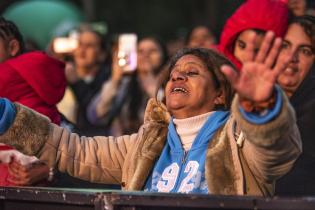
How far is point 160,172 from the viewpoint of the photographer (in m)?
4.66

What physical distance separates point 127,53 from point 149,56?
1.39 meters

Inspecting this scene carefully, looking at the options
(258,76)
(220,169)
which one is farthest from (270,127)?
(220,169)

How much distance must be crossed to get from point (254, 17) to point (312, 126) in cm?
115

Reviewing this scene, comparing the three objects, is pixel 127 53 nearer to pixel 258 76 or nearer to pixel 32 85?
pixel 32 85

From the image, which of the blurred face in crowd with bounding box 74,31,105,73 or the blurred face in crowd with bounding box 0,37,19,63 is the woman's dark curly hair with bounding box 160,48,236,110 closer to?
the blurred face in crowd with bounding box 0,37,19,63

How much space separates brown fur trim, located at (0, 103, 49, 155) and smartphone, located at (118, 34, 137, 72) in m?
3.02

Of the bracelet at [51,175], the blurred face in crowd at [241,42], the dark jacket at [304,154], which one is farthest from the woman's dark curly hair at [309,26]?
the bracelet at [51,175]

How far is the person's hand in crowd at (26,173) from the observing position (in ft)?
17.2

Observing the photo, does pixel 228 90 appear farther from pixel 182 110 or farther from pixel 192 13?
pixel 192 13

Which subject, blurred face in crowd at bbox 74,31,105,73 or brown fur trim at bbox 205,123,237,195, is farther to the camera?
blurred face in crowd at bbox 74,31,105,73

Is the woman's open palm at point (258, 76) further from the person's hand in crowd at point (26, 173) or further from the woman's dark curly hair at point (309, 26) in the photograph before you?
the woman's dark curly hair at point (309, 26)

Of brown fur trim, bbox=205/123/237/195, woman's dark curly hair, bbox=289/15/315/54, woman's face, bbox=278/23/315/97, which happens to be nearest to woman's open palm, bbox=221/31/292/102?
brown fur trim, bbox=205/123/237/195

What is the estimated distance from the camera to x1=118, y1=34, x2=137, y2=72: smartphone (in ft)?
26.1

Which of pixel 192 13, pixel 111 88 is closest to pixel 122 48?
pixel 111 88
